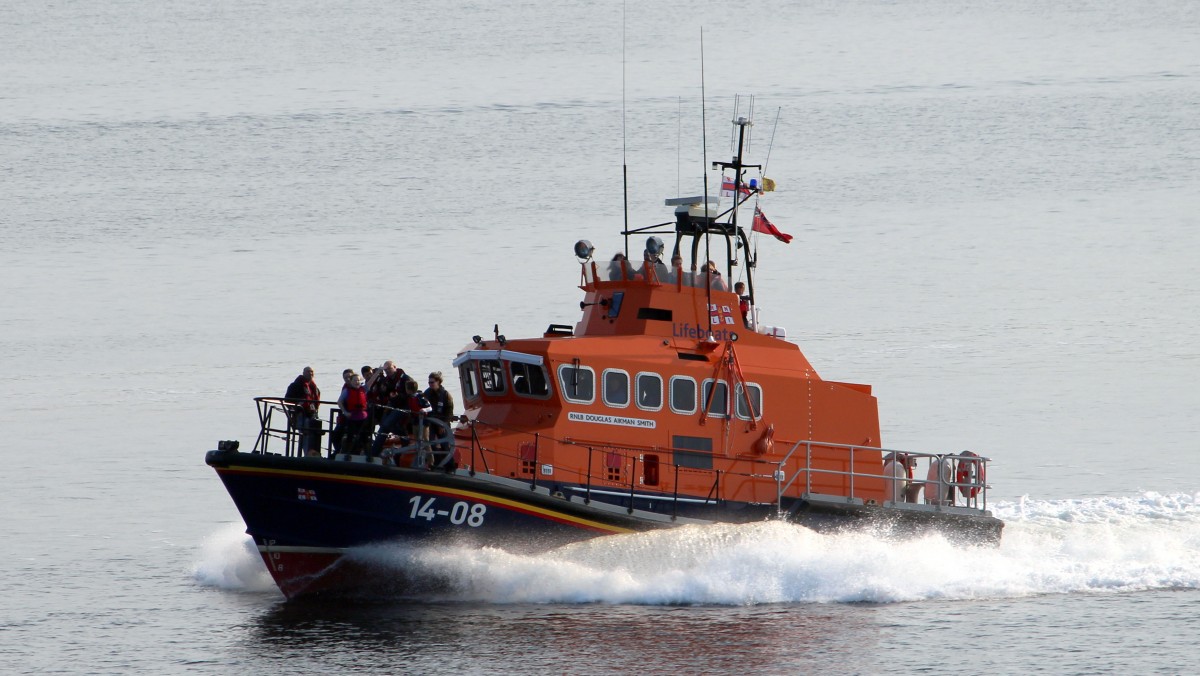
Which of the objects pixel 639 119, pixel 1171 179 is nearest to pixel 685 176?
pixel 639 119

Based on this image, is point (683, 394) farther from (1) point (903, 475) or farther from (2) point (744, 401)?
(1) point (903, 475)

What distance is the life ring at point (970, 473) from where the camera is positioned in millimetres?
18031

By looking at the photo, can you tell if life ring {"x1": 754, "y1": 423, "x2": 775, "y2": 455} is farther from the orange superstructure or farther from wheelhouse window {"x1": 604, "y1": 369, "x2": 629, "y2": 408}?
wheelhouse window {"x1": 604, "y1": 369, "x2": 629, "y2": 408}

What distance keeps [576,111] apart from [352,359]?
2140 cm

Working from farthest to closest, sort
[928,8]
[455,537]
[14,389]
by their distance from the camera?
[928,8] → [14,389] → [455,537]

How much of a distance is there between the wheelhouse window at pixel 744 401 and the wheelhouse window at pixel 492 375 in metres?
2.55

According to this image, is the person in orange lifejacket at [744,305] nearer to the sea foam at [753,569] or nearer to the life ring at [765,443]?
the life ring at [765,443]

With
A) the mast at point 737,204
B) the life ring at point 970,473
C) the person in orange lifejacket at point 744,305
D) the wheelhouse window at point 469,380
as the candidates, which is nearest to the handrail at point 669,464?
the life ring at point 970,473

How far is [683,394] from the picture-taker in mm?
16438

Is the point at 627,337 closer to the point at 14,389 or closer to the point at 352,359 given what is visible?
the point at 352,359

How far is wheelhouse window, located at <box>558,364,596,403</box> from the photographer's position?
15.9m

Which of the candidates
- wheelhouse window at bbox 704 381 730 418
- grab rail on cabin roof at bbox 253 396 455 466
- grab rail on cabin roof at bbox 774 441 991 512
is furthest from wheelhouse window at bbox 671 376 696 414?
grab rail on cabin roof at bbox 253 396 455 466

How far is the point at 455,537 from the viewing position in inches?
600

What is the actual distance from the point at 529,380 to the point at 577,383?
20.5 inches
